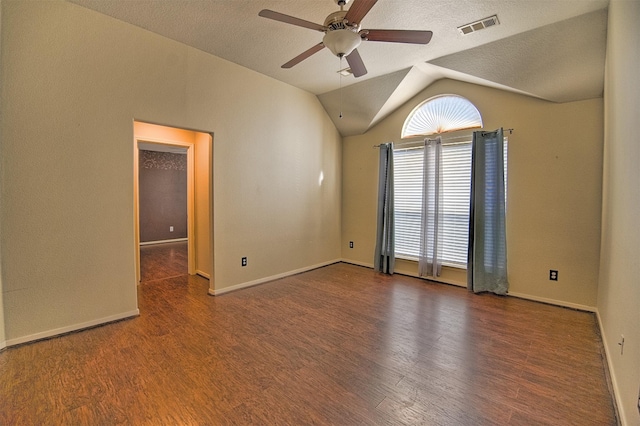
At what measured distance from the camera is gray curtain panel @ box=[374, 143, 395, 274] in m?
4.66

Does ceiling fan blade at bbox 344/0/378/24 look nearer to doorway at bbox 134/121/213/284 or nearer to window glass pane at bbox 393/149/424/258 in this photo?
doorway at bbox 134/121/213/284

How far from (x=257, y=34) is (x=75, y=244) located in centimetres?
267

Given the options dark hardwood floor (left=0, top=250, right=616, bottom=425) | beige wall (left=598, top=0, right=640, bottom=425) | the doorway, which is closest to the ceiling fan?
beige wall (left=598, top=0, right=640, bottom=425)

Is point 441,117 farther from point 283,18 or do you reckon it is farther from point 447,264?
point 283,18

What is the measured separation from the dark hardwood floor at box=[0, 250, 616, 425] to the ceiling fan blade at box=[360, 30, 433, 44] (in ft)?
8.07

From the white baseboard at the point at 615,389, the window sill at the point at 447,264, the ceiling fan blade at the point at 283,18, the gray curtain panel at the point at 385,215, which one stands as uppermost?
the ceiling fan blade at the point at 283,18

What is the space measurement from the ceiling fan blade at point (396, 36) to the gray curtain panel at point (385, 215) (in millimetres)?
2498

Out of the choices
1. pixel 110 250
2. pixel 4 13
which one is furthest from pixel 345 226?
pixel 4 13

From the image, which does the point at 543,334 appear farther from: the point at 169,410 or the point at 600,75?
the point at 169,410

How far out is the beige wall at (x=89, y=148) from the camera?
2.32 meters

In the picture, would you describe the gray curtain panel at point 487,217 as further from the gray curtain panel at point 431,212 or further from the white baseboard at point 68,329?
the white baseboard at point 68,329

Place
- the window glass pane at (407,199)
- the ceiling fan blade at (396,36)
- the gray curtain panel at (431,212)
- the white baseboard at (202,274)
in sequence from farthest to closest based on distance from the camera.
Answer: the window glass pane at (407,199)
the white baseboard at (202,274)
the gray curtain panel at (431,212)
the ceiling fan blade at (396,36)

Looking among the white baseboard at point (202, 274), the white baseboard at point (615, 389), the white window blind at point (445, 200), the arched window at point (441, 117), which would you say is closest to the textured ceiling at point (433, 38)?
the arched window at point (441, 117)

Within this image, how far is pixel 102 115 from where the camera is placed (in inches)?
106
